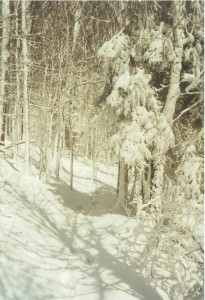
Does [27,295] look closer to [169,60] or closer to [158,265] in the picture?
[158,265]

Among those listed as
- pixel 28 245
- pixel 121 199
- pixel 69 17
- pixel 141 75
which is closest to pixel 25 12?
pixel 69 17

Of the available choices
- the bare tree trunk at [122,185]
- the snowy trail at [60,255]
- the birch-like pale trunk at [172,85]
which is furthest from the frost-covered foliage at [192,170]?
the bare tree trunk at [122,185]

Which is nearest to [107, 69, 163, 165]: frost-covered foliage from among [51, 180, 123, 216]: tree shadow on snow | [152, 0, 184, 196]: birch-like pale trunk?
[152, 0, 184, 196]: birch-like pale trunk

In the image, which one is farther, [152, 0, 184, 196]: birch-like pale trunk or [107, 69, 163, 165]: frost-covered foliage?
[107, 69, 163, 165]: frost-covered foliage

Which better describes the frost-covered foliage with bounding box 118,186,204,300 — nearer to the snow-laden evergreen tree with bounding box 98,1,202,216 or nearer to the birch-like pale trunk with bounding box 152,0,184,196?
the birch-like pale trunk with bounding box 152,0,184,196

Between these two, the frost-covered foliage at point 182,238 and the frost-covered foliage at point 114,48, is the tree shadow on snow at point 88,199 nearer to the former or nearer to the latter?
the frost-covered foliage at point 114,48

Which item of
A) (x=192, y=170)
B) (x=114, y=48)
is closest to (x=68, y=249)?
(x=192, y=170)

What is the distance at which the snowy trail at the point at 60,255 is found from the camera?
24.8 feet

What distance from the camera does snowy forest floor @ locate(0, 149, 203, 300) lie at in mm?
7594

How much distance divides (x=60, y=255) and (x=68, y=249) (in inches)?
27.4

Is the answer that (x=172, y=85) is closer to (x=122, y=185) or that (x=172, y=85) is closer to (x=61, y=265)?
(x=122, y=185)

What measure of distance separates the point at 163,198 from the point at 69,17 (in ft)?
55.4

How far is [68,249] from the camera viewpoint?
10.7 metres

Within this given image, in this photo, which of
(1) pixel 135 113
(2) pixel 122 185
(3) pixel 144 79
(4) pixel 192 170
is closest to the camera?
(4) pixel 192 170
